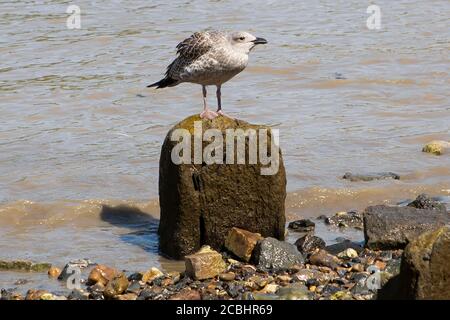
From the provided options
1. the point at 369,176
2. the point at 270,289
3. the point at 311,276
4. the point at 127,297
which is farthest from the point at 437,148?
the point at 127,297

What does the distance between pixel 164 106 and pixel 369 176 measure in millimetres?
3845

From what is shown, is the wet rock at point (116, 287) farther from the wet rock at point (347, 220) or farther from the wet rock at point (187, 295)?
the wet rock at point (347, 220)

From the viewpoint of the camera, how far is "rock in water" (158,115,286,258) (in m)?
7.98

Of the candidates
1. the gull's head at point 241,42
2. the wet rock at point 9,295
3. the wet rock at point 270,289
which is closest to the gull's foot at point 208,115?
the gull's head at point 241,42

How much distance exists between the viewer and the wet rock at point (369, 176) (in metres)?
10.1

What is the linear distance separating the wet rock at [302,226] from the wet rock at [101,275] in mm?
1886

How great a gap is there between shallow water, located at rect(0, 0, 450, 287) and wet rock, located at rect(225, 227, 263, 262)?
0.49m

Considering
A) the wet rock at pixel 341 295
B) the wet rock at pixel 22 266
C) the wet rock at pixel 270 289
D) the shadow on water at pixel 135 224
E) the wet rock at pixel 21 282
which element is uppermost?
the wet rock at pixel 341 295

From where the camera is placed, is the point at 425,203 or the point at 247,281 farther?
the point at 425,203

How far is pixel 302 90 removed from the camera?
13.8m

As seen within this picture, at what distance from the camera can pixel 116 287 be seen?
23.7 feet

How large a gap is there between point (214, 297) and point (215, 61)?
7.76ft

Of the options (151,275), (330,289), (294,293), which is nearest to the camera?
(294,293)

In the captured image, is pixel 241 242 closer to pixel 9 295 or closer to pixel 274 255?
pixel 274 255
